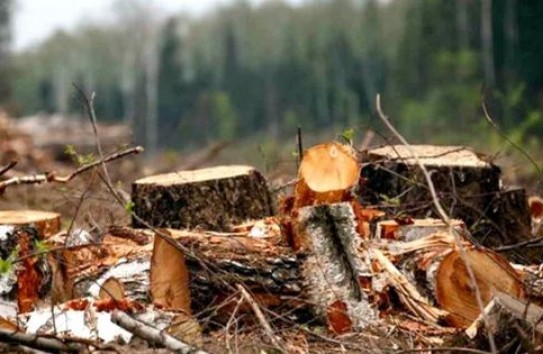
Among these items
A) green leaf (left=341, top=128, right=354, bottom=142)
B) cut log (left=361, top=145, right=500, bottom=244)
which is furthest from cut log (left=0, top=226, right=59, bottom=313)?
cut log (left=361, top=145, right=500, bottom=244)

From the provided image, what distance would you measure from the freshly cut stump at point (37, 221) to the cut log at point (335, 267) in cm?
134

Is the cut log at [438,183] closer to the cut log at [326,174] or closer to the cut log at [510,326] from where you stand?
the cut log at [326,174]

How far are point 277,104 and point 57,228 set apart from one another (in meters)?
42.5

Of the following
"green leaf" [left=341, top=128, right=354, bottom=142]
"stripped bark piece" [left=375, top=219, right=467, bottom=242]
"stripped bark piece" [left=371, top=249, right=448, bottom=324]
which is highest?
"green leaf" [left=341, top=128, right=354, bottom=142]

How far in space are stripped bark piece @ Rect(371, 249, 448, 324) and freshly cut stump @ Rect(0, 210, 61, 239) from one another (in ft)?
5.50

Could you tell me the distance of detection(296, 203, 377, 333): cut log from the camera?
5047 mm

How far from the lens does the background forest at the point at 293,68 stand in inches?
1217

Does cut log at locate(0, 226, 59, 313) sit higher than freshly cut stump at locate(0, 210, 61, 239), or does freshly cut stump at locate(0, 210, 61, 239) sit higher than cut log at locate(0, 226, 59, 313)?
freshly cut stump at locate(0, 210, 61, 239)

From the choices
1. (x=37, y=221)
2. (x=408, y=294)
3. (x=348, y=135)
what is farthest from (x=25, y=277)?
(x=408, y=294)

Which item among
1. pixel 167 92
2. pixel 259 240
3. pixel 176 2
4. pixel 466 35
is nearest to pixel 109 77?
pixel 176 2

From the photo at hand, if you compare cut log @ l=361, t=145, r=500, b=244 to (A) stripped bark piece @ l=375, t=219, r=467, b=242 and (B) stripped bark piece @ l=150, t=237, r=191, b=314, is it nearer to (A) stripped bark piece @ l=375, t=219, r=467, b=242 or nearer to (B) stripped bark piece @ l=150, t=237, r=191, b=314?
(A) stripped bark piece @ l=375, t=219, r=467, b=242

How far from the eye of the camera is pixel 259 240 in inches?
210

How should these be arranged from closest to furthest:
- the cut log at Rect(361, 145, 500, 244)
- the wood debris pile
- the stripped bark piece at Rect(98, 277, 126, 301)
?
the wood debris pile → the stripped bark piece at Rect(98, 277, 126, 301) → the cut log at Rect(361, 145, 500, 244)

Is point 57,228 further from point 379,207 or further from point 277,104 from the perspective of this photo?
point 277,104
